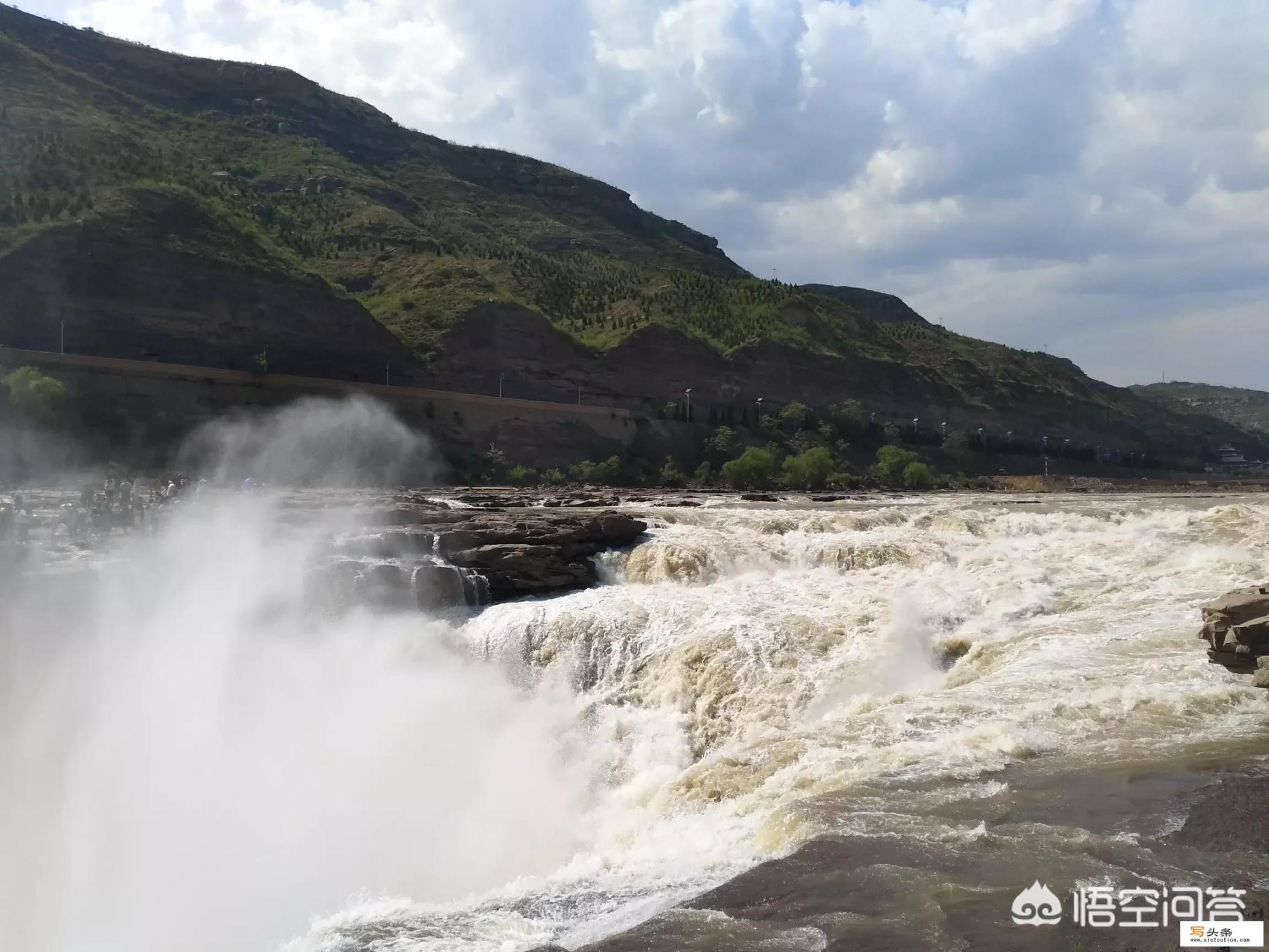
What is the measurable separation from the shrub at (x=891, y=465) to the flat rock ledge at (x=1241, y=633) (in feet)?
166

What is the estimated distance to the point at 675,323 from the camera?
86312 mm

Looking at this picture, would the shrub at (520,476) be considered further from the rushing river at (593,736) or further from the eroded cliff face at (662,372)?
the rushing river at (593,736)

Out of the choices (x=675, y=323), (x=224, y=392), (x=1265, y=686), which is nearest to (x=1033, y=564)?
(x=1265, y=686)

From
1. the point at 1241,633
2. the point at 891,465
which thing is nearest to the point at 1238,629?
the point at 1241,633

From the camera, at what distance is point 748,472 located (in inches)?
2282

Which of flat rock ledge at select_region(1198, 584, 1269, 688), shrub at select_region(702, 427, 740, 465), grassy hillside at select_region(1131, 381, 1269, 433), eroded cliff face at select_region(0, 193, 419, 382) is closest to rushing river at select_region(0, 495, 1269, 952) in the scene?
flat rock ledge at select_region(1198, 584, 1269, 688)

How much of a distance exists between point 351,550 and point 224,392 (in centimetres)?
3227

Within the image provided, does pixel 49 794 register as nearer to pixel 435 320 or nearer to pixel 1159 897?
pixel 1159 897

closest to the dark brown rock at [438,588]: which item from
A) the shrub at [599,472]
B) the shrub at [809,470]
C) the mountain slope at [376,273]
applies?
the shrub at [599,472]

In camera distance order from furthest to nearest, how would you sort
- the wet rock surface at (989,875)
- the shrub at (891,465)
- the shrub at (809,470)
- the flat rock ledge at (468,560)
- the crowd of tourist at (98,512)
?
the shrub at (891,465)
the shrub at (809,470)
the flat rock ledge at (468,560)
the crowd of tourist at (98,512)
the wet rock surface at (989,875)

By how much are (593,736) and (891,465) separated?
53.6m

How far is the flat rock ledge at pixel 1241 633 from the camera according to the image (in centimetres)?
1325

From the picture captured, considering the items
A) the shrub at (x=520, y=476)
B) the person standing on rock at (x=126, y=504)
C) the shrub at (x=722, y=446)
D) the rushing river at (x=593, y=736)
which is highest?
the shrub at (x=722, y=446)

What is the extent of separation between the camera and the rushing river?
927 cm
